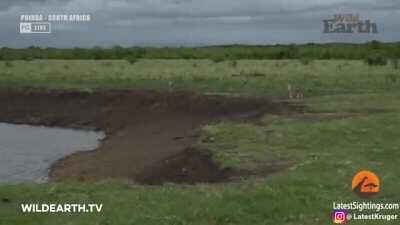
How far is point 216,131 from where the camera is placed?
69.7ft

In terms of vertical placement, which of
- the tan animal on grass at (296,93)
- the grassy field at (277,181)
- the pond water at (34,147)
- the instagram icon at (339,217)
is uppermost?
the tan animal on grass at (296,93)

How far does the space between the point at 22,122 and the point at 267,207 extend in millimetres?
32327

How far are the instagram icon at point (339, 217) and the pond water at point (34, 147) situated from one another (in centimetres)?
1089

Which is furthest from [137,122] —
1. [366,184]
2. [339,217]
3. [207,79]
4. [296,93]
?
[339,217]

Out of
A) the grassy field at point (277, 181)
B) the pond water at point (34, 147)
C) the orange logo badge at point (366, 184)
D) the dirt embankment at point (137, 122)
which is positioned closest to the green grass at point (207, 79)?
the dirt embankment at point (137, 122)

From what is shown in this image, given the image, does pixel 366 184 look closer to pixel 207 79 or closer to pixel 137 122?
pixel 137 122

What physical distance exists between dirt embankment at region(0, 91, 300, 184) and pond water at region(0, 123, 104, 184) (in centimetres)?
69

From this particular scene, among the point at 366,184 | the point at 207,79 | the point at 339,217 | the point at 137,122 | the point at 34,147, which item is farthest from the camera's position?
the point at 207,79

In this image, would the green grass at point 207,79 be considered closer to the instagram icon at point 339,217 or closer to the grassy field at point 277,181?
the grassy field at point 277,181

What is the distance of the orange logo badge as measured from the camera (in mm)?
11578

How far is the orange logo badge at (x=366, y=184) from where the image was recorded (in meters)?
11.6

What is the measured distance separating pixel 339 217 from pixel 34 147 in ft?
70.2

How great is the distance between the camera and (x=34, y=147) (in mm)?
29828

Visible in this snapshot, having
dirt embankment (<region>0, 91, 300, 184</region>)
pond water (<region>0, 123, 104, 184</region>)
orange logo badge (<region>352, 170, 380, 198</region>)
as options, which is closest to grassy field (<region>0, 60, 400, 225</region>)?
orange logo badge (<region>352, 170, 380, 198</region>)
